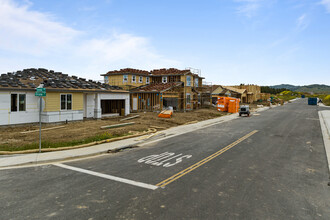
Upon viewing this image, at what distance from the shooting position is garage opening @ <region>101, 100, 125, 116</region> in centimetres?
2893

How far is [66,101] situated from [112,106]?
8.53m

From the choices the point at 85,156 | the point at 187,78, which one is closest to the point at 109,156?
the point at 85,156

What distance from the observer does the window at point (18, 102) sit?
1831cm

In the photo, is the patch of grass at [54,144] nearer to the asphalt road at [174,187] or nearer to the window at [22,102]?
the asphalt road at [174,187]

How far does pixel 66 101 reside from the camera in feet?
70.0

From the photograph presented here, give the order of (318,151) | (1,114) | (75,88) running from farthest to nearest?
(75,88), (1,114), (318,151)

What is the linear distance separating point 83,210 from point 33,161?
18.3ft

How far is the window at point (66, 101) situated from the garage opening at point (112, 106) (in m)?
7.33

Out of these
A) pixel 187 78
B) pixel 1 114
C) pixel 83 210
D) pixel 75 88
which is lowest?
pixel 83 210

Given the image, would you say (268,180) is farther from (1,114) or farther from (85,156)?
(1,114)

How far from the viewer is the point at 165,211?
557cm

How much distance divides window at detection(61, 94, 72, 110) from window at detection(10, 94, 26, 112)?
317cm

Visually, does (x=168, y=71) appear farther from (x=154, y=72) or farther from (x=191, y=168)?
(x=191, y=168)

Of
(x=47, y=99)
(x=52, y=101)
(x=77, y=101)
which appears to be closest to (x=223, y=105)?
(x=77, y=101)
